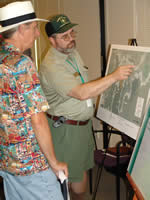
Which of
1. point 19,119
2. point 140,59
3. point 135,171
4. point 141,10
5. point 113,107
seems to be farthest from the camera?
point 141,10

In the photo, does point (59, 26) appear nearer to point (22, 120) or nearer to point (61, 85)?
point (61, 85)

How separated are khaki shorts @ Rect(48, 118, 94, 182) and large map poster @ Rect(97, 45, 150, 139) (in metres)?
0.23

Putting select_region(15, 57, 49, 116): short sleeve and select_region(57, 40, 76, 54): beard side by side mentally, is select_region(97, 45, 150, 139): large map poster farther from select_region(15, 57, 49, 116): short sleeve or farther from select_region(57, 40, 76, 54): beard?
select_region(15, 57, 49, 116): short sleeve

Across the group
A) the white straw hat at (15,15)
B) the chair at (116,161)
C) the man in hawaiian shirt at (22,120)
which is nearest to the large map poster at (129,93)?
the chair at (116,161)

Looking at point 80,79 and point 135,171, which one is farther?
point 80,79

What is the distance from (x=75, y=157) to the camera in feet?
7.54

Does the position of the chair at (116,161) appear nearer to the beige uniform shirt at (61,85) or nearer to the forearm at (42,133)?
the beige uniform shirt at (61,85)

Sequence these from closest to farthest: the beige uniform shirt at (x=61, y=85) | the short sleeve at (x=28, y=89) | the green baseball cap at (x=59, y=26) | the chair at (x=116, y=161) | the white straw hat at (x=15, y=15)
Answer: the short sleeve at (x=28, y=89) < the white straw hat at (x=15, y=15) < the beige uniform shirt at (x=61, y=85) < the green baseball cap at (x=59, y=26) < the chair at (x=116, y=161)

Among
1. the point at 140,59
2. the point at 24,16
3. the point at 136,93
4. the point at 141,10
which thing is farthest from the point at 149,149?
the point at 141,10

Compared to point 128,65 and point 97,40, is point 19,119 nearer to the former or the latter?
point 128,65

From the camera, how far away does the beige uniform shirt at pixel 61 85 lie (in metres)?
2.06

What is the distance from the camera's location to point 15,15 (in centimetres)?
150

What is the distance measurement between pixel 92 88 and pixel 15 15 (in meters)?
0.73

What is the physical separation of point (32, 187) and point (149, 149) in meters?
0.61
